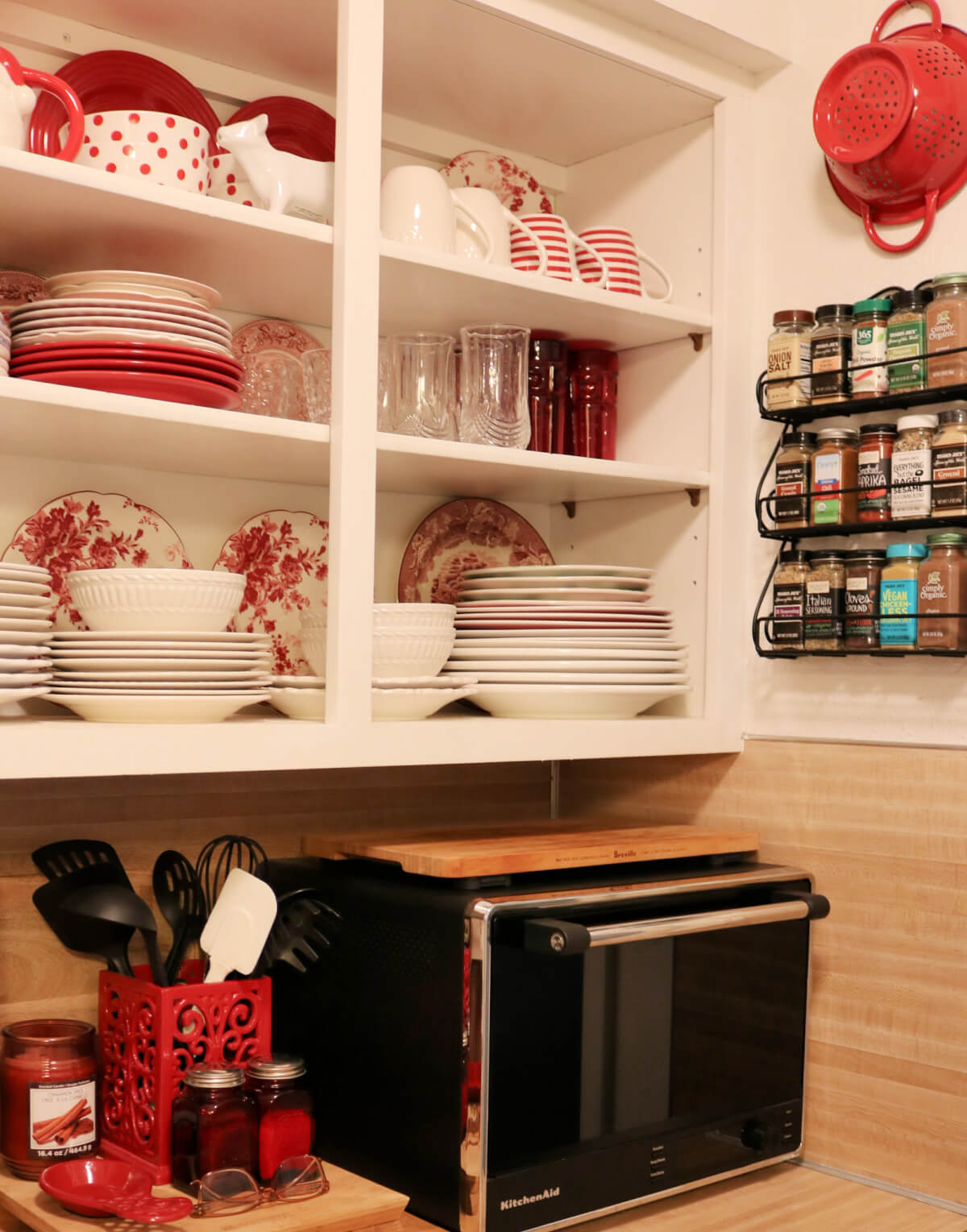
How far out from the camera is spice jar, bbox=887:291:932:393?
1.42m

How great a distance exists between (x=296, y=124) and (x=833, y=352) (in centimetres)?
70

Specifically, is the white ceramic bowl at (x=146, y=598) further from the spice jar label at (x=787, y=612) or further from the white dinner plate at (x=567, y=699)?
the spice jar label at (x=787, y=612)

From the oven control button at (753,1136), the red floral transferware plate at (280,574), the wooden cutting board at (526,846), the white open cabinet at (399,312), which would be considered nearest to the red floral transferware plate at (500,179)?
the white open cabinet at (399,312)

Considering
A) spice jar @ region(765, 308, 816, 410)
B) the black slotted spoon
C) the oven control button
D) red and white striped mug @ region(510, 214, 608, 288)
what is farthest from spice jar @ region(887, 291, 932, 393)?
the black slotted spoon

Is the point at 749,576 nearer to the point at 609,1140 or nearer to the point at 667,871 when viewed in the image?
the point at 667,871

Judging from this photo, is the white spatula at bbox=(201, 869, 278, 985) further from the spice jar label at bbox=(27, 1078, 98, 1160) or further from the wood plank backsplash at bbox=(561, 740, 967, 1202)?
the wood plank backsplash at bbox=(561, 740, 967, 1202)

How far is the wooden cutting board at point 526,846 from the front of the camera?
129cm

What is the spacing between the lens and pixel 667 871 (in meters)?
1.47

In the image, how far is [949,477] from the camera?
138cm

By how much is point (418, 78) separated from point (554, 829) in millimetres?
942

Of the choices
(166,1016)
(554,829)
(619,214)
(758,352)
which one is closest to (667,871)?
(554,829)

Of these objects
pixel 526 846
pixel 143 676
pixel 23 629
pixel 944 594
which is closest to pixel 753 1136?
pixel 526 846

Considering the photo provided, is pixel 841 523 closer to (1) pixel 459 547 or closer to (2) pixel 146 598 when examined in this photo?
(1) pixel 459 547

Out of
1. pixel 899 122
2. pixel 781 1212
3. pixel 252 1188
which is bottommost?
pixel 781 1212
